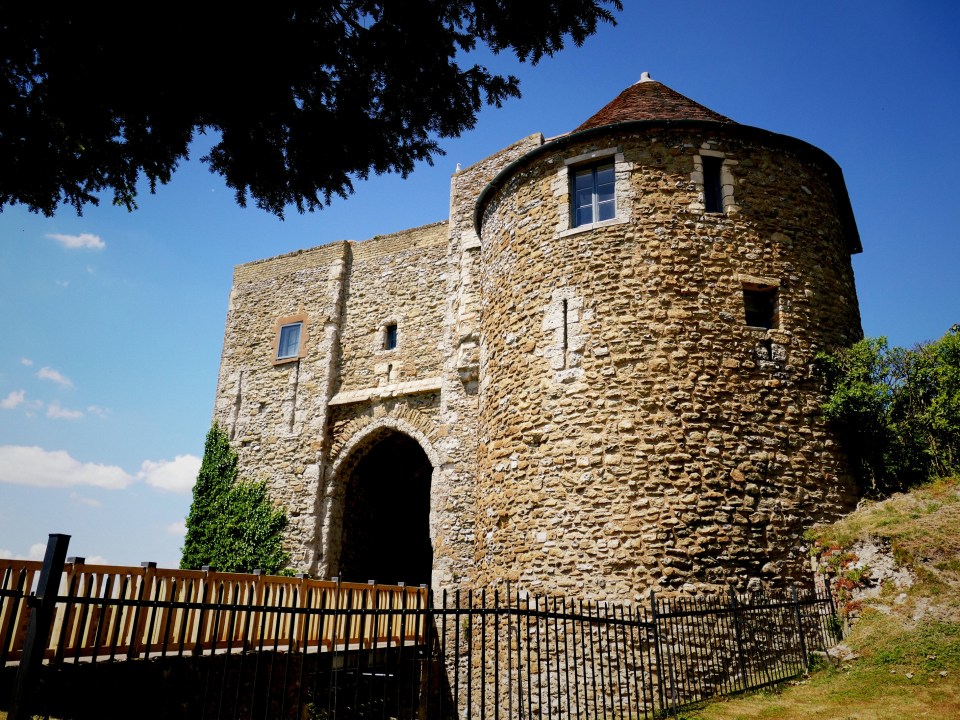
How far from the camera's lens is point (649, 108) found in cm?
1205

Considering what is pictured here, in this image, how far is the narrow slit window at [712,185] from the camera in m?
11.1

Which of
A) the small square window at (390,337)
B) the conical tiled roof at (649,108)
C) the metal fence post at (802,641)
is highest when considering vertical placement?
the conical tiled roof at (649,108)

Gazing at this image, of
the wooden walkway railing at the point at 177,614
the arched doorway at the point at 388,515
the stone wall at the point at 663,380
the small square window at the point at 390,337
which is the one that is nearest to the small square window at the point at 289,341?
the small square window at the point at 390,337

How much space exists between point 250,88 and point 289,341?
571 inches

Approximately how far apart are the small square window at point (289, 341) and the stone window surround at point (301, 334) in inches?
1.7

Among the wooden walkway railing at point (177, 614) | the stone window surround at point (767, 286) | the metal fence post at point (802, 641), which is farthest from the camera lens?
the stone window surround at point (767, 286)

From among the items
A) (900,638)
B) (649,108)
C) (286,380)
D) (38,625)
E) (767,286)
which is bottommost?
(900,638)

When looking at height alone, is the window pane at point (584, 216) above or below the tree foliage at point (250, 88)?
above

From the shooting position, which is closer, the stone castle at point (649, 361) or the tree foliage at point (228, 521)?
the stone castle at point (649, 361)

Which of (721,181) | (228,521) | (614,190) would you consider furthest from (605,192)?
(228,521)

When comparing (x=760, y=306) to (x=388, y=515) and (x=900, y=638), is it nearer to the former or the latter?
(x=900, y=638)

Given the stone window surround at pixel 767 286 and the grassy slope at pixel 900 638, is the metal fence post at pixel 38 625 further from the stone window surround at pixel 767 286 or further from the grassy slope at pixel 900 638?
the stone window surround at pixel 767 286

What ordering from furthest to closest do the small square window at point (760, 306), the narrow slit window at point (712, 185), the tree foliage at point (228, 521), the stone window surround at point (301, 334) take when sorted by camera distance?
the stone window surround at point (301, 334) → the tree foliage at point (228, 521) → the narrow slit window at point (712, 185) → the small square window at point (760, 306)

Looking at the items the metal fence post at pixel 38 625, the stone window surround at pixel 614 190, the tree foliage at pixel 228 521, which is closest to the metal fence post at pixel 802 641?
the stone window surround at pixel 614 190
